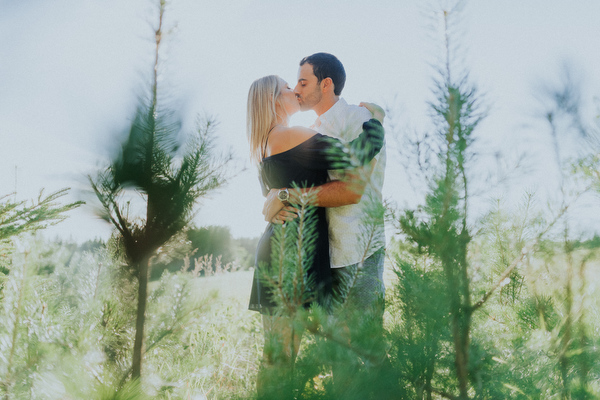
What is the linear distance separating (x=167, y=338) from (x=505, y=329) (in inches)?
46.0

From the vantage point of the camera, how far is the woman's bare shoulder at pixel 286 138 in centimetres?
182

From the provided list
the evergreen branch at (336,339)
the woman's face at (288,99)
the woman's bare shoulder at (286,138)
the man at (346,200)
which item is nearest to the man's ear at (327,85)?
the man at (346,200)

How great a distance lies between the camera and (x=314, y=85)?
2184mm

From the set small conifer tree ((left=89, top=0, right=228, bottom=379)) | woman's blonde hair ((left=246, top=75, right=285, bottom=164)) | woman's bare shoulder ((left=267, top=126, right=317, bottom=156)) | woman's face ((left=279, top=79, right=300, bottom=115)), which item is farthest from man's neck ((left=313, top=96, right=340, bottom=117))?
small conifer tree ((left=89, top=0, right=228, bottom=379))

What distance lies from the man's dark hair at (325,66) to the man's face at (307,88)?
0.10ft

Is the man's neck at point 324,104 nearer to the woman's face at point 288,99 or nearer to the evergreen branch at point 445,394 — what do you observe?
the woman's face at point 288,99

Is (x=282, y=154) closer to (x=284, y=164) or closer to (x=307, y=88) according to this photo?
(x=284, y=164)

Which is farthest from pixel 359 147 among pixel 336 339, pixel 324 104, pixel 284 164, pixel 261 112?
pixel 324 104

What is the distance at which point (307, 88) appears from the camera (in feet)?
7.16

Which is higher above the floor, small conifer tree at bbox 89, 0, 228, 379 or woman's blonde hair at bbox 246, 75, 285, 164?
woman's blonde hair at bbox 246, 75, 285, 164

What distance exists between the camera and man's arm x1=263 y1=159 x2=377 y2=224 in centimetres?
83

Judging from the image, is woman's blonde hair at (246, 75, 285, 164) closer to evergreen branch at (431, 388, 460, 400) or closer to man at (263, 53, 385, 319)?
man at (263, 53, 385, 319)

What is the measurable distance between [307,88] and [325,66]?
17cm

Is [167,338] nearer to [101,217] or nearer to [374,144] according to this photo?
[101,217]
